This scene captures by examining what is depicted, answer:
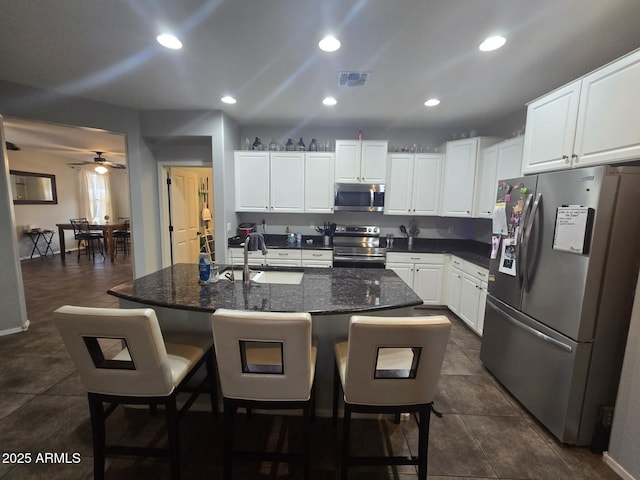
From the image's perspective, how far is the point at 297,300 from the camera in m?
1.67

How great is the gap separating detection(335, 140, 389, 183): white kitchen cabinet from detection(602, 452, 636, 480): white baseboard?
3.21 meters

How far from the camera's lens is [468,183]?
3.65 meters

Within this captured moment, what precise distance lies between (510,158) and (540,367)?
2171mm

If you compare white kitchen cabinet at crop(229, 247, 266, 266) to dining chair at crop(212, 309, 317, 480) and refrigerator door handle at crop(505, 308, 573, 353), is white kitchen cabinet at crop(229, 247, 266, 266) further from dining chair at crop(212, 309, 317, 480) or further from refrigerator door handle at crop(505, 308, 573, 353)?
refrigerator door handle at crop(505, 308, 573, 353)

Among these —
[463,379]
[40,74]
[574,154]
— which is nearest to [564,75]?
[574,154]

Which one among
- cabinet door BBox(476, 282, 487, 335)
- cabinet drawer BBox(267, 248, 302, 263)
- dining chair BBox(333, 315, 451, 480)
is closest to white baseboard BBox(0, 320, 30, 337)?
cabinet drawer BBox(267, 248, 302, 263)

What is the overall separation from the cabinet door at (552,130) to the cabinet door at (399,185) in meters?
1.72

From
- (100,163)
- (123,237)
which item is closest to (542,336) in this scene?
(100,163)

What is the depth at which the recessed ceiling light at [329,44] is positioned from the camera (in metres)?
1.93

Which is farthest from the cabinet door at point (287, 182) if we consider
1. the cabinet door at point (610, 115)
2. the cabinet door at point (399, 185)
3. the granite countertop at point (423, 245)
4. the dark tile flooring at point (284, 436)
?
the cabinet door at point (610, 115)

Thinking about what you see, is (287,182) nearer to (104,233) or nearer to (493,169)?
(493,169)

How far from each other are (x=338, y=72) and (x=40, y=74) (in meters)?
2.78

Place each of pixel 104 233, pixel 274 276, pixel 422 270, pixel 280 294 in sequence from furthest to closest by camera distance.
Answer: pixel 104 233 < pixel 422 270 < pixel 274 276 < pixel 280 294

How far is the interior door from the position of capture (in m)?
4.28
